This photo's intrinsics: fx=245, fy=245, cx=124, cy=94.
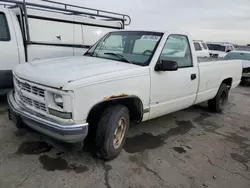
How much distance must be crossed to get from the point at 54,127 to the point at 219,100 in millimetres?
4323

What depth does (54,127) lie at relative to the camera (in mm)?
2727

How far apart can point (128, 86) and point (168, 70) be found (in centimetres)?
74

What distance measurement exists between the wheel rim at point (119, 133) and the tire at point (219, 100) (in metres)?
3.06

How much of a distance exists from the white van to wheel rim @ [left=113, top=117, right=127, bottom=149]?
118 inches

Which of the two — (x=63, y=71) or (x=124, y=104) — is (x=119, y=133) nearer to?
(x=124, y=104)

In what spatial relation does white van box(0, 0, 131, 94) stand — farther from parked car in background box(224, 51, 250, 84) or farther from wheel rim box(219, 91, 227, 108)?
parked car in background box(224, 51, 250, 84)

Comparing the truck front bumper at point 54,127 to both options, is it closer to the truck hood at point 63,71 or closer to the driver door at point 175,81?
the truck hood at point 63,71

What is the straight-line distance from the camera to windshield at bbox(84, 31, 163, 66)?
374 centimetres

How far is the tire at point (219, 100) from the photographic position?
5.68 meters

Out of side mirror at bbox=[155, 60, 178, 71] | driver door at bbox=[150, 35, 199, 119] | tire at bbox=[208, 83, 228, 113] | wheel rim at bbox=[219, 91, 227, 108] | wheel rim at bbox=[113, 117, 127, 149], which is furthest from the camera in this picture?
wheel rim at bbox=[219, 91, 227, 108]

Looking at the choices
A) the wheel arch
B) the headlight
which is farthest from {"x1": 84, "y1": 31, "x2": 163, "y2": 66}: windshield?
the headlight

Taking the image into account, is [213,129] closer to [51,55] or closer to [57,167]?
[57,167]

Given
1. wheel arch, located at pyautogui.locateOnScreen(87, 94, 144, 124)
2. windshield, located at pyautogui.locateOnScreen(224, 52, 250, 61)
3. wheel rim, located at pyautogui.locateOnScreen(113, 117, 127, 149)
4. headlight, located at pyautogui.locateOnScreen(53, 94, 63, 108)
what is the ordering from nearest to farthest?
headlight, located at pyautogui.locateOnScreen(53, 94, 63, 108) < wheel arch, located at pyautogui.locateOnScreen(87, 94, 144, 124) < wheel rim, located at pyautogui.locateOnScreen(113, 117, 127, 149) < windshield, located at pyautogui.locateOnScreen(224, 52, 250, 61)

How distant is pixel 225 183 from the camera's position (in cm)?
301
